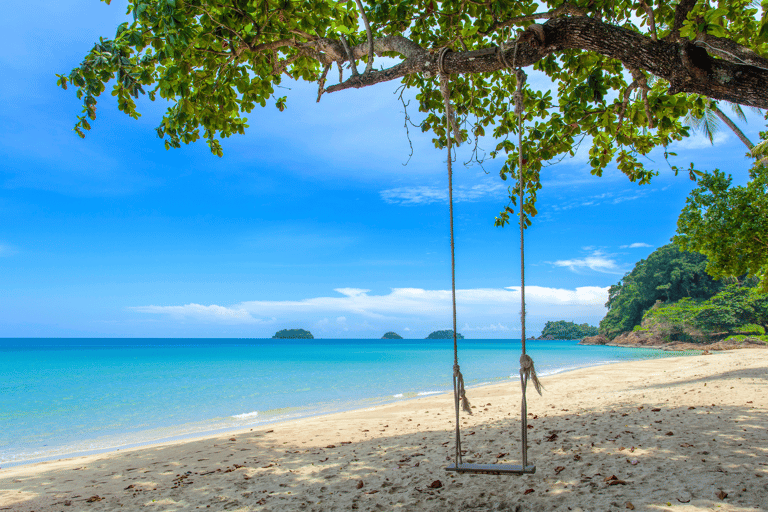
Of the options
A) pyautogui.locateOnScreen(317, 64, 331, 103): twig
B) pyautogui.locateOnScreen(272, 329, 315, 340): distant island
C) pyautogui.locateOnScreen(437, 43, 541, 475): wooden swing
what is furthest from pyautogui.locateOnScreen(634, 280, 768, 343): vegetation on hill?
pyautogui.locateOnScreen(272, 329, 315, 340): distant island

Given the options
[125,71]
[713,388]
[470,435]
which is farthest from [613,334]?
[125,71]

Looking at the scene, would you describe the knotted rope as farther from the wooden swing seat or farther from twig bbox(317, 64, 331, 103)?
twig bbox(317, 64, 331, 103)

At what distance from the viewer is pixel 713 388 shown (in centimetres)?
703

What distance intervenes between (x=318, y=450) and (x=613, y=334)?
203 feet

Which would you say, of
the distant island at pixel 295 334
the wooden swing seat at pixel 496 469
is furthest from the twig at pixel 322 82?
the distant island at pixel 295 334

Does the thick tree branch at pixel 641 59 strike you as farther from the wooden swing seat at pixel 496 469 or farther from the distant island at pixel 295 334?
the distant island at pixel 295 334

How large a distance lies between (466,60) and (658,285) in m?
53.0

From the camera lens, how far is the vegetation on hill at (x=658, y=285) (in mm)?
44531

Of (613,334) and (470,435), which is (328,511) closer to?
(470,435)

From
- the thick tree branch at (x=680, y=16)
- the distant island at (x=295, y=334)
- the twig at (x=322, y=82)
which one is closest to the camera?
the thick tree branch at (x=680, y=16)

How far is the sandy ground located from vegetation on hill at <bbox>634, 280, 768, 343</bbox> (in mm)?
31831

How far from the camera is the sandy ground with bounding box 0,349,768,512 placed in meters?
2.89

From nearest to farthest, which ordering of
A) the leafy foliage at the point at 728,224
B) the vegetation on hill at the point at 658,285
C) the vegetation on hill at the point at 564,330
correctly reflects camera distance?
the leafy foliage at the point at 728,224 → the vegetation on hill at the point at 658,285 → the vegetation on hill at the point at 564,330

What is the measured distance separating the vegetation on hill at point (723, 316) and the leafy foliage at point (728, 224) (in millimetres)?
25664
